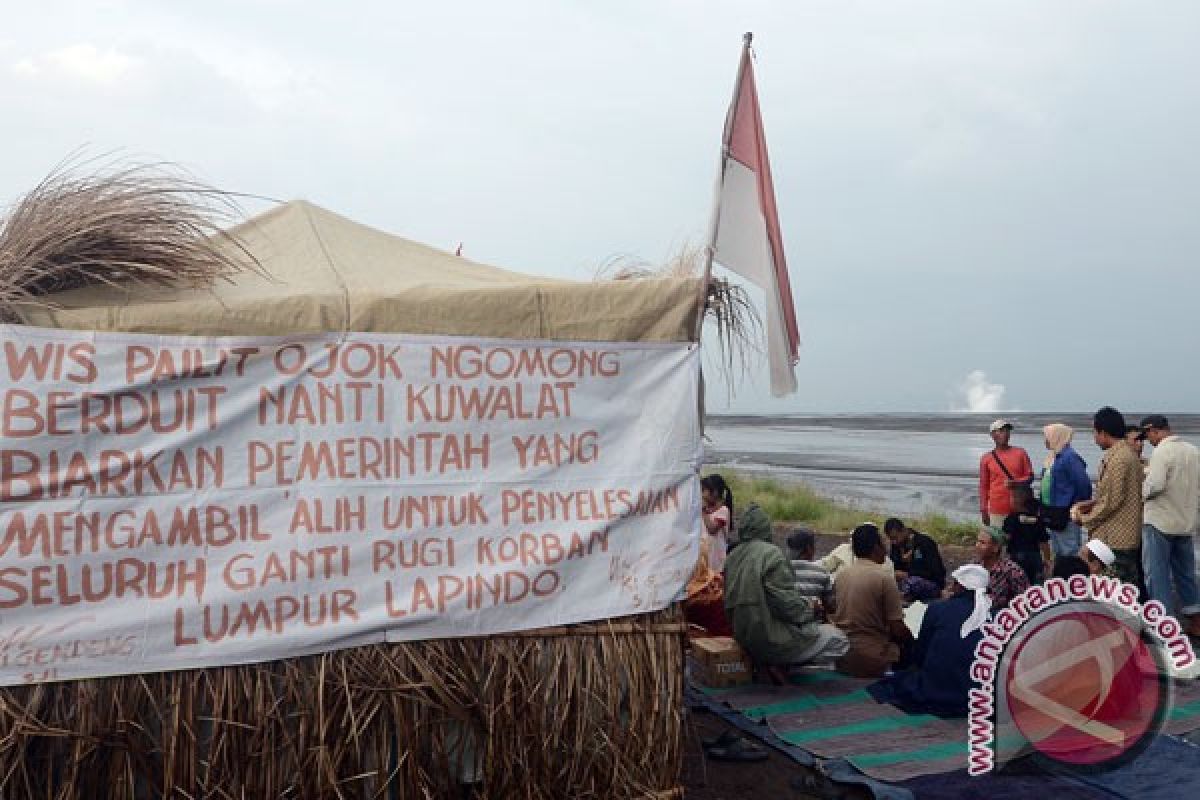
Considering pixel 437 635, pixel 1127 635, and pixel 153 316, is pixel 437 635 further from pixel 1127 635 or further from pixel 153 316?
pixel 1127 635

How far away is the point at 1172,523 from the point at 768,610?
3.39m

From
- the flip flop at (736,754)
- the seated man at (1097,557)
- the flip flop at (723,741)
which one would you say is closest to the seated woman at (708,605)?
the flip flop at (723,741)

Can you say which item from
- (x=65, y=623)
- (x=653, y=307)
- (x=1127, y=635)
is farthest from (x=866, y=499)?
(x=65, y=623)

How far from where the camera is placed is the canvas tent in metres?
3.49

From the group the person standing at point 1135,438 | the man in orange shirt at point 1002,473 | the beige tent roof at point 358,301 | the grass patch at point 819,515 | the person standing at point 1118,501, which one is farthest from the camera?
the grass patch at point 819,515

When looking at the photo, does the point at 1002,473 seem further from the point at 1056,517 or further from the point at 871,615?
the point at 871,615

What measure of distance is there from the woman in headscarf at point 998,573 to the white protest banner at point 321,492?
106 inches

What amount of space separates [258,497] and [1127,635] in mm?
4925

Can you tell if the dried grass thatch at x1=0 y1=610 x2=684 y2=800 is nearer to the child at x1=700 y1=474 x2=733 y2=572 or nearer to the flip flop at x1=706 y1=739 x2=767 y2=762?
the flip flop at x1=706 y1=739 x2=767 y2=762

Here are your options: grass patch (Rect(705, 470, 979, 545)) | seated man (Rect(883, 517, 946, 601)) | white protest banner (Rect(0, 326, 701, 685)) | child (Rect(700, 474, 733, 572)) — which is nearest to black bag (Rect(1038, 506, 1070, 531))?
seated man (Rect(883, 517, 946, 601))

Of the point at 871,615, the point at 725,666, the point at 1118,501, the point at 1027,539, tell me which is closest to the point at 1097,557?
the point at 1118,501

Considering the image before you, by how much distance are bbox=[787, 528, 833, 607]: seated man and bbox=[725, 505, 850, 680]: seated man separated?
0.89 meters

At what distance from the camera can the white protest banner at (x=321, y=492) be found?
3.44 meters

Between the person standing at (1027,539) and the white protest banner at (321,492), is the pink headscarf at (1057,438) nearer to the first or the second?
the person standing at (1027,539)
